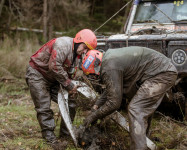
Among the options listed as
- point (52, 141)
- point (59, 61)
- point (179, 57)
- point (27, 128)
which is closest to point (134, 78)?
point (59, 61)

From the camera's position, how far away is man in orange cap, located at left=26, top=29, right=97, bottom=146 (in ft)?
12.1

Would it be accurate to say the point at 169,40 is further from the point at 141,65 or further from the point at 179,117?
the point at 179,117

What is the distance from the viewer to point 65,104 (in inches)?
150

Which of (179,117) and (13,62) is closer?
(179,117)

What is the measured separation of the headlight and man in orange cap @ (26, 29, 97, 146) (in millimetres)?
1342

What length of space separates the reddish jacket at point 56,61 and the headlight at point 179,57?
5.48 ft

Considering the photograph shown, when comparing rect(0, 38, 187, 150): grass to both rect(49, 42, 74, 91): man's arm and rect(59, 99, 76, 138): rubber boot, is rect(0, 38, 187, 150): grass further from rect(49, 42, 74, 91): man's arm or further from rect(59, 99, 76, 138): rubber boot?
rect(49, 42, 74, 91): man's arm

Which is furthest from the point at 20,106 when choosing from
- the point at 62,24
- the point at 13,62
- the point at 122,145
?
the point at 62,24

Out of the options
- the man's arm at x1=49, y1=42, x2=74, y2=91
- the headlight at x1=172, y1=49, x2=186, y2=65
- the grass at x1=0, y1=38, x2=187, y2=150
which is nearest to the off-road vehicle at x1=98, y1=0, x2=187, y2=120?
the headlight at x1=172, y1=49, x2=186, y2=65

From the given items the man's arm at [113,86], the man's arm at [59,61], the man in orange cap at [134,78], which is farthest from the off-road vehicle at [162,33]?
the man's arm at [59,61]

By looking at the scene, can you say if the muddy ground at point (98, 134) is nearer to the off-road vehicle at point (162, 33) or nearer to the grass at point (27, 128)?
the grass at point (27, 128)

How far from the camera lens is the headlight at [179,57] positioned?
13.8ft

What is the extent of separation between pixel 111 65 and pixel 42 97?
1.26 m

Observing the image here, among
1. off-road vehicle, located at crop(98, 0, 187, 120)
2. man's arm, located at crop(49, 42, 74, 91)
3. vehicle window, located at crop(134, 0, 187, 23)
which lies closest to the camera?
man's arm, located at crop(49, 42, 74, 91)
